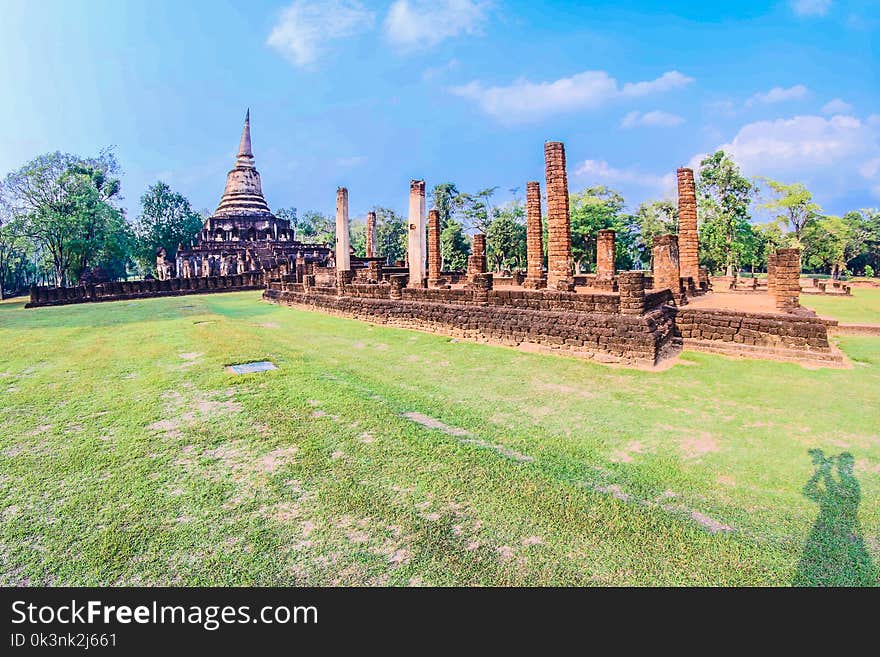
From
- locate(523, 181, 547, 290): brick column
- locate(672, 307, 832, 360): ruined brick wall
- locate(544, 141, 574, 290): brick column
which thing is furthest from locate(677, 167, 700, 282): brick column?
locate(672, 307, 832, 360): ruined brick wall

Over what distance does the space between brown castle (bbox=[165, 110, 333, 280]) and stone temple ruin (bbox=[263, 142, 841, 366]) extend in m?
22.7

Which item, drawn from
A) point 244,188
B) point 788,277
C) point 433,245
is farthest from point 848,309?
point 244,188

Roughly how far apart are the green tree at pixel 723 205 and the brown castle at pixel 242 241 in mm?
26400

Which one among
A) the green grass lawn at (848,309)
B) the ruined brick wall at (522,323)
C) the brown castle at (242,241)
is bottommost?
the green grass lawn at (848,309)

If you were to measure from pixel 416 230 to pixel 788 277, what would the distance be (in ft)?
31.1

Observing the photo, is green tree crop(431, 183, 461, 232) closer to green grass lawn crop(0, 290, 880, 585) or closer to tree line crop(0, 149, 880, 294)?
tree line crop(0, 149, 880, 294)

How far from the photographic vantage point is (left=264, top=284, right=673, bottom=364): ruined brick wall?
8.23m

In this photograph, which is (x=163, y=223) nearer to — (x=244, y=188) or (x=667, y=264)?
(x=244, y=188)

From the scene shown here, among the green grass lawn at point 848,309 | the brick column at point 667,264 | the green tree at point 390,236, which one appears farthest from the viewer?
the green tree at point 390,236

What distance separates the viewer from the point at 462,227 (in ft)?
143

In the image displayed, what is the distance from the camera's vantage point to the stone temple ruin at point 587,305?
8281 millimetres

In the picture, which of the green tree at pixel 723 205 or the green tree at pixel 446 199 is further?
the green tree at pixel 446 199

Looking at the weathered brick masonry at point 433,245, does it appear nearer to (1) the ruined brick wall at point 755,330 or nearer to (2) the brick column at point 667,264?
(2) the brick column at point 667,264

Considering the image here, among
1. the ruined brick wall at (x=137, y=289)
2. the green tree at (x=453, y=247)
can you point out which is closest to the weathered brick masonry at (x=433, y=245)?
the ruined brick wall at (x=137, y=289)
